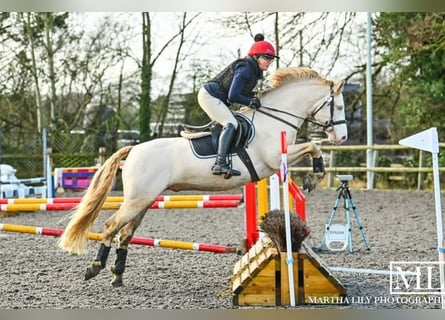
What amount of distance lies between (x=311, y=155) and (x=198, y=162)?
0.64m

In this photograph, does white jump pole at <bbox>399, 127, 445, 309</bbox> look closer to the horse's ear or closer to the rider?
the horse's ear

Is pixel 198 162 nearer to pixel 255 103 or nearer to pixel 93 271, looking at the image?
pixel 255 103

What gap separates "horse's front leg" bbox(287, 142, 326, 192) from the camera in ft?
13.5

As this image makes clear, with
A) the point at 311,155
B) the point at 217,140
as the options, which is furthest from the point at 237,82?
the point at 311,155

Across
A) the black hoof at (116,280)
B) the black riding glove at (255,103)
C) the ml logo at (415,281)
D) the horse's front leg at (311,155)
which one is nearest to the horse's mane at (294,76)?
the black riding glove at (255,103)

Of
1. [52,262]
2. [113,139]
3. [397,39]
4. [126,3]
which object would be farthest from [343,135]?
[113,139]

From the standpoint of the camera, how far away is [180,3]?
193 inches

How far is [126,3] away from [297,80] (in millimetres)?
1461

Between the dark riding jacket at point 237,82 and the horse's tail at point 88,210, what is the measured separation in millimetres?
613

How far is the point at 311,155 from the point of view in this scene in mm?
4160

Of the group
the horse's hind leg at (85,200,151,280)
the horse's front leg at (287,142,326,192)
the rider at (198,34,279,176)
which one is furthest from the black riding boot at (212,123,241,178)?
the horse's hind leg at (85,200,151,280)

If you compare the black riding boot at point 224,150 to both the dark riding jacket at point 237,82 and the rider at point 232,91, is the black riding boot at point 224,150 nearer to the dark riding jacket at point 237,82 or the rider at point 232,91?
the rider at point 232,91

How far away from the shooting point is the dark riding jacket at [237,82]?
4.01 m

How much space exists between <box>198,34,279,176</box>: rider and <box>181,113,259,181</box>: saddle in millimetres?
55
